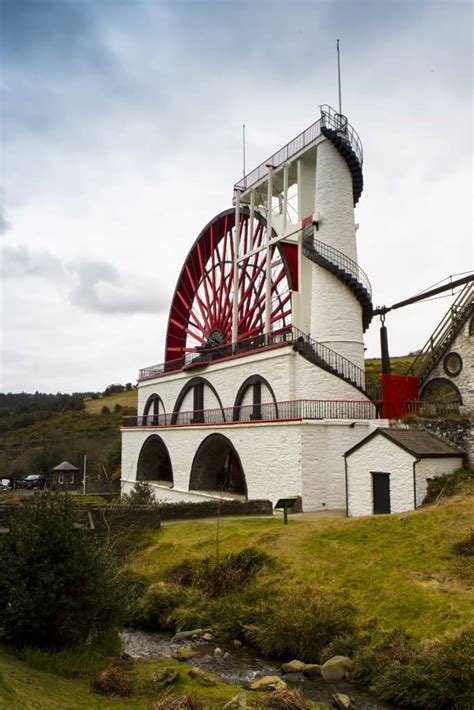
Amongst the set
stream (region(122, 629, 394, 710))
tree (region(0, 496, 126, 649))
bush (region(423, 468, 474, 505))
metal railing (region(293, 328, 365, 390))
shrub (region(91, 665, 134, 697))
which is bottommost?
stream (region(122, 629, 394, 710))

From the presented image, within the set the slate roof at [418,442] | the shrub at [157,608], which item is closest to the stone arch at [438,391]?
the slate roof at [418,442]

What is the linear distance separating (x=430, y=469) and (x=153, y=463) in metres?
21.1

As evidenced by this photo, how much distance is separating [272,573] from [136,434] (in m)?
22.4

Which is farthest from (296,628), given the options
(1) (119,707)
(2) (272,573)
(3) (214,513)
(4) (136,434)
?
(4) (136,434)

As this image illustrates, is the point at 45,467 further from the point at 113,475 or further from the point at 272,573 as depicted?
the point at 272,573

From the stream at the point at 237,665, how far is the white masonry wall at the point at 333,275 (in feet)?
42.2

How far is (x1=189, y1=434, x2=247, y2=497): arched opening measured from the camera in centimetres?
2534

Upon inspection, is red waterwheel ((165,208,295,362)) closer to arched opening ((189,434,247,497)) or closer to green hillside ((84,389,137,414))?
arched opening ((189,434,247,497))

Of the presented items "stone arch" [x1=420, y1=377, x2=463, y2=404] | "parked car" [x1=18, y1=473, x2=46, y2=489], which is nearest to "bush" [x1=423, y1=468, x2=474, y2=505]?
"stone arch" [x1=420, y1=377, x2=463, y2=404]

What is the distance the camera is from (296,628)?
995 cm

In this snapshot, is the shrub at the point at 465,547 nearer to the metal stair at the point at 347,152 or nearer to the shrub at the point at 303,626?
the shrub at the point at 303,626

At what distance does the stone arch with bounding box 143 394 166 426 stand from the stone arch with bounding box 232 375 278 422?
8945mm

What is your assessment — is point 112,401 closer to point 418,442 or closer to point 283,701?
point 418,442

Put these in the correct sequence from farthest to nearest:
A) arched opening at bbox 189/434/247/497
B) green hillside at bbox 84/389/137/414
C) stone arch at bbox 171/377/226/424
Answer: green hillside at bbox 84/389/137/414 < stone arch at bbox 171/377/226/424 < arched opening at bbox 189/434/247/497
